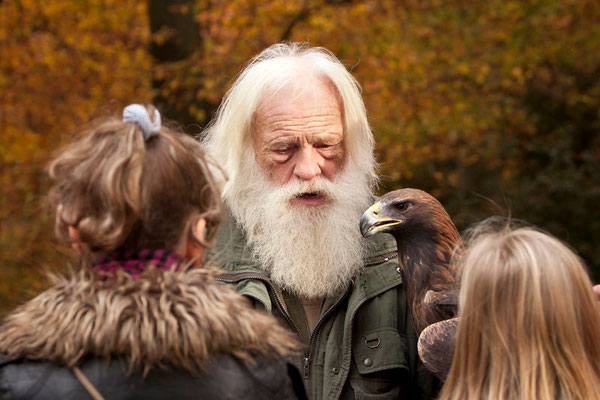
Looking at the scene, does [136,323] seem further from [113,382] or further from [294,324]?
[294,324]

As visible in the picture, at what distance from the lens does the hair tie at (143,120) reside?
2338mm

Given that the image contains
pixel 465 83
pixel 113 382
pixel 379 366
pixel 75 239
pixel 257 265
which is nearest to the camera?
pixel 113 382

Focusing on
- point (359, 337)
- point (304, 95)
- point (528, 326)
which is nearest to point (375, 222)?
point (359, 337)

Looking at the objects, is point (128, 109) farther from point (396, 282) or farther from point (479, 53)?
point (479, 53)

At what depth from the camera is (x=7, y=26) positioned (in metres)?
12.4

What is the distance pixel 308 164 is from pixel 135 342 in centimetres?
199

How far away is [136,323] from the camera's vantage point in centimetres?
219

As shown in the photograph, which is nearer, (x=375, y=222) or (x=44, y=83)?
(x=375, y=222)

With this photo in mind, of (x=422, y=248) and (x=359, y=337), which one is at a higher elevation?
(x=422, y=248)

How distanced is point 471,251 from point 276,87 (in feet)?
6.14

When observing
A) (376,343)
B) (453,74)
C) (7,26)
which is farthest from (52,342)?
(7,26)

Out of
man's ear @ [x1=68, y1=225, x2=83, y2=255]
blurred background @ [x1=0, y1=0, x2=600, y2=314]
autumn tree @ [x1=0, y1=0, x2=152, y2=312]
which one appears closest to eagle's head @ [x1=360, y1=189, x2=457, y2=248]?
man's ear @ [x1=68, y1=225, x2=83, y2=255]

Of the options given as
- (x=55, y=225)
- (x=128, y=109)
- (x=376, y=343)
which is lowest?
(x=376, y=343)

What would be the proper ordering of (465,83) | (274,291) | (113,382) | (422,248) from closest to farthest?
(113,382)
(422,248)
(274,291)
(465,83)
